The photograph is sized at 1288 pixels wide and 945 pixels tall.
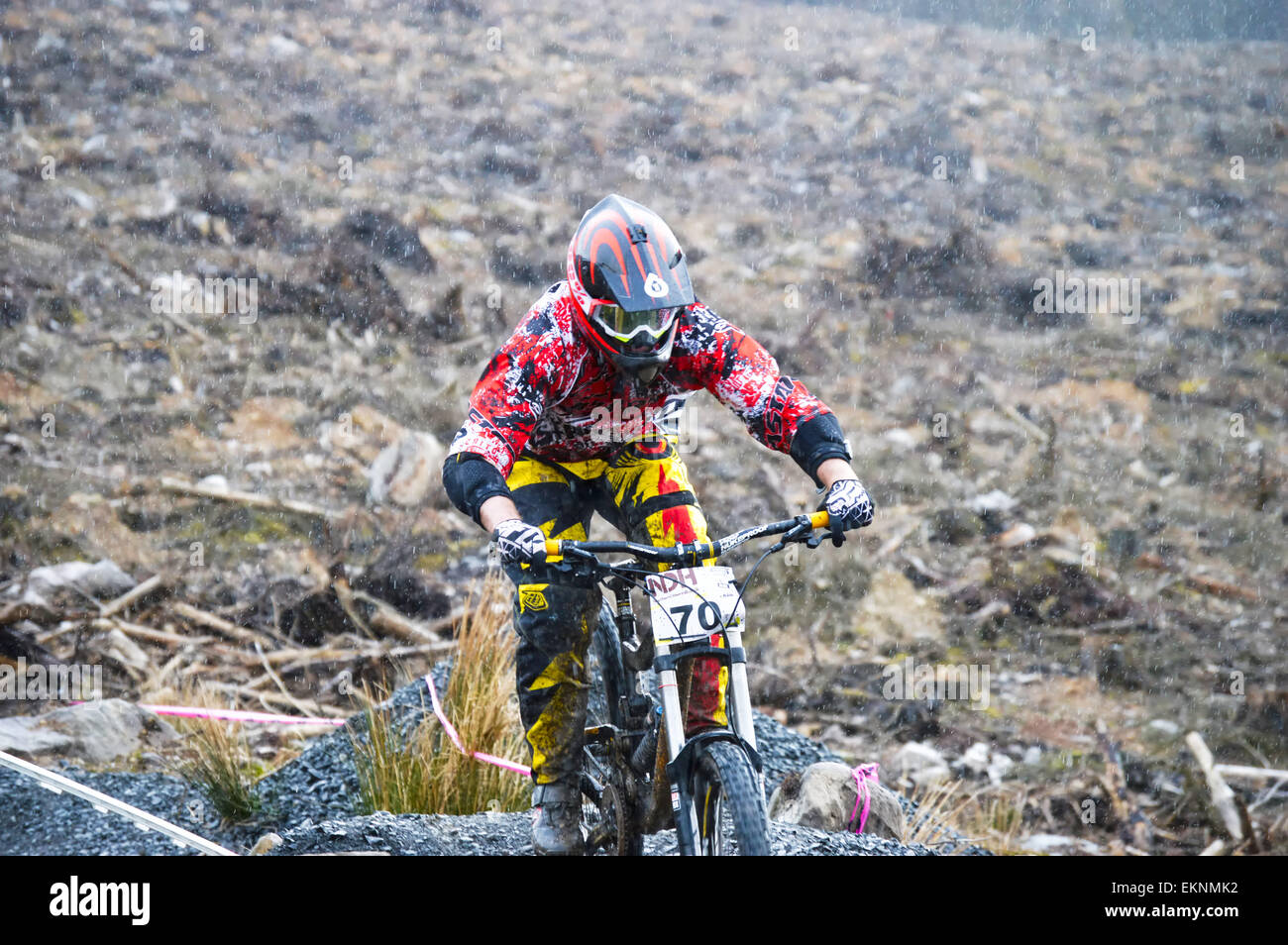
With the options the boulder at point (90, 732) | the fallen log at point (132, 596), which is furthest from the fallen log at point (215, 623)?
the boulder at point (90, 732)

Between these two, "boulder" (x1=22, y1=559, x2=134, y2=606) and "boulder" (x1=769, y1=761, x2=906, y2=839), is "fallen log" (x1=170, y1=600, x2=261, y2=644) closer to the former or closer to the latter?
"boulder" (x1=22, y1=559, x2=134, y2=606)

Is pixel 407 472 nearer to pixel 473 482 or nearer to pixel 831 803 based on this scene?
pixel 831 803

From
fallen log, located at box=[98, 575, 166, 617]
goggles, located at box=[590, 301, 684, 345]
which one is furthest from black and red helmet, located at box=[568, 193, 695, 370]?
fallen log, located at box=[98, 575, 166, 617]

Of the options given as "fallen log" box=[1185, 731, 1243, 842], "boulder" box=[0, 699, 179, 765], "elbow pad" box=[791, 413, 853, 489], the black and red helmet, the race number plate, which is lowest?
Result: "fallen log" box=[1185, 731, 1243, 842]

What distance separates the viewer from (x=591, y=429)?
4348 millimetres

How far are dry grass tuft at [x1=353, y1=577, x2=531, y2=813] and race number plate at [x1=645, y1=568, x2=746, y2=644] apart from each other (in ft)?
6.87

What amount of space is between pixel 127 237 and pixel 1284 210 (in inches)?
462

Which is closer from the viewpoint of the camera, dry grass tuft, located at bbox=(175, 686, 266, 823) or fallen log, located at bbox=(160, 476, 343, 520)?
dry grass tuft, located at bbox=(175, 686, 266, 823)

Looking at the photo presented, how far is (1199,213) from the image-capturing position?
40.6ft

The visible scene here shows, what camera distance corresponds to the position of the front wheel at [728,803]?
319cm

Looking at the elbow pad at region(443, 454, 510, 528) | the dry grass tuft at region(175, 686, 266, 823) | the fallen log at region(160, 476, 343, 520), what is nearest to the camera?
the elbow pad at region(443, 454, 510, 528)

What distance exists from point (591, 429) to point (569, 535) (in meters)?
0.40

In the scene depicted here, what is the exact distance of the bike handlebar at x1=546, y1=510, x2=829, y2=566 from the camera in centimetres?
335
